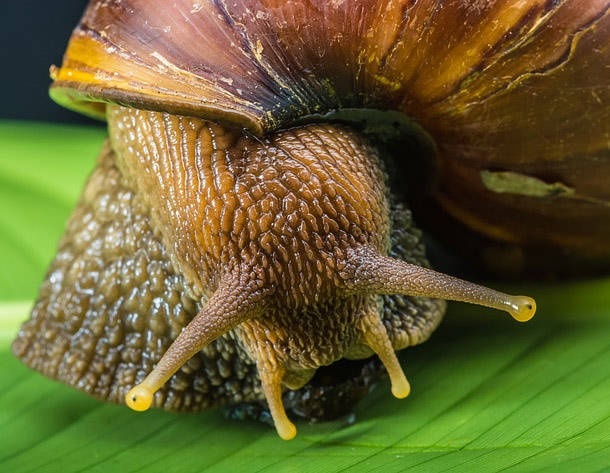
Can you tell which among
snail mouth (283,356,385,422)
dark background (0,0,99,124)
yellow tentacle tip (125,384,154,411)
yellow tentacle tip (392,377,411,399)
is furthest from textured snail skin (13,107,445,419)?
dark background (0,0,99,124)

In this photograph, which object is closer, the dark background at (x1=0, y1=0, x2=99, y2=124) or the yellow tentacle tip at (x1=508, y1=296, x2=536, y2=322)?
the yellow tentacle tip at (x1=508, y1=296, x2=536, y2=322)

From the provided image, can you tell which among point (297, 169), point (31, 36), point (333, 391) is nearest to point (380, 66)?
point (297, 169)

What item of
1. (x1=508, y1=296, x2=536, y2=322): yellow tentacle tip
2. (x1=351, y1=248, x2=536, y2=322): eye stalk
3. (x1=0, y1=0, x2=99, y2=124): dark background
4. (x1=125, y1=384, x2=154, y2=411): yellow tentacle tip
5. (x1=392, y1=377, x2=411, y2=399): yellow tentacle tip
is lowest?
(x1=0, y1=0, x2=99, y2=124): dark background

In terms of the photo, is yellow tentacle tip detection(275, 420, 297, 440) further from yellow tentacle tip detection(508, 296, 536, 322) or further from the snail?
yellow tentacle tip detection(508, 296, 536, 322)

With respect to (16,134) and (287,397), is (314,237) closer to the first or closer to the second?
(287,397)

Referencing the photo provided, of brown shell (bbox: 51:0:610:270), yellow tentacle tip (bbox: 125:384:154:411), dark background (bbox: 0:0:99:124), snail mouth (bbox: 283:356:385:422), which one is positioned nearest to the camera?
yellow tentacle tip (bbox: 125:384:154:411)

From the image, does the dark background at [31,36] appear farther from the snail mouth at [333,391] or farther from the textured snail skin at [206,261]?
the snail mouth at [333,391]

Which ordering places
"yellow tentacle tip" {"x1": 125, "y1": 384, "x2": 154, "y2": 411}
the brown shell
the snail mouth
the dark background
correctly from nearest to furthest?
"yellow tentacle tip" {"x1": 125, "y1": 384, "x2": 154, "y2": 411}
the brown shell
the snail mouth
the dark background

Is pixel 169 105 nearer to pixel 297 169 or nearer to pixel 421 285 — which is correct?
pixel 297 169
